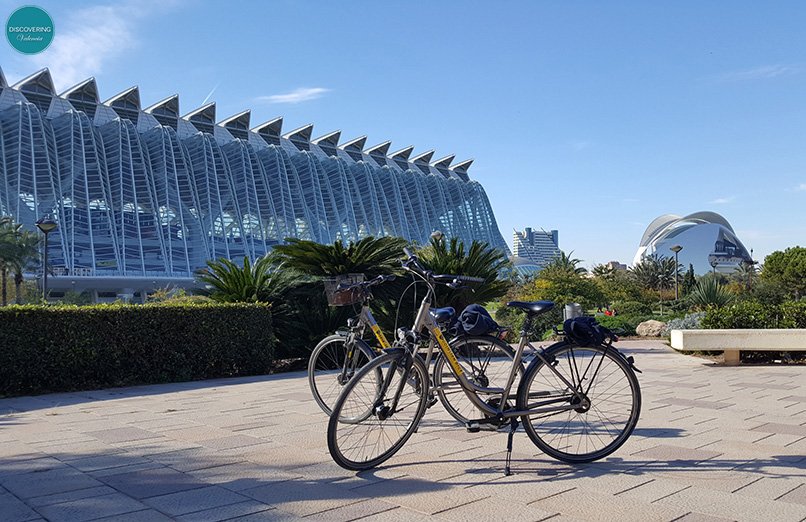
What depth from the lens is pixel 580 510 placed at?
3.49 metres

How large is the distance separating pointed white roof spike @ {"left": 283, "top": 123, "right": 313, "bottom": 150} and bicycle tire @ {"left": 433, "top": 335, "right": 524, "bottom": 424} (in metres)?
95.6

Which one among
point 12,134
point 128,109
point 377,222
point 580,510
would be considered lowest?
point 580,510

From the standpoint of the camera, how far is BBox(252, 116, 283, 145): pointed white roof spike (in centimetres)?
9346

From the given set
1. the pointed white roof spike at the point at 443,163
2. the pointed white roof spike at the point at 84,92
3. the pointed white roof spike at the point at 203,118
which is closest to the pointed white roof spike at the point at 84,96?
the pointed white roof spike at the point at 84,92

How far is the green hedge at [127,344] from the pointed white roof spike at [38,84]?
69.0m

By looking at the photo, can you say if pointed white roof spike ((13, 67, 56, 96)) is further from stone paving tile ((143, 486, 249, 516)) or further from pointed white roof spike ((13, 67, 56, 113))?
stone paving tile ((143, 486, 249, 516))

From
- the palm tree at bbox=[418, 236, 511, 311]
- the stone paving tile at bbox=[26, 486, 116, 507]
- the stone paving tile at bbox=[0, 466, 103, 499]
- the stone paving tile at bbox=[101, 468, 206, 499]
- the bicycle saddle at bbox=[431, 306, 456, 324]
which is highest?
the palm tree at bbox=[418, 236, 511, 311]

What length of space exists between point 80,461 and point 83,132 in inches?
2617

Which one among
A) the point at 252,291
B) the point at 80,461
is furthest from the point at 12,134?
the point at 80,461

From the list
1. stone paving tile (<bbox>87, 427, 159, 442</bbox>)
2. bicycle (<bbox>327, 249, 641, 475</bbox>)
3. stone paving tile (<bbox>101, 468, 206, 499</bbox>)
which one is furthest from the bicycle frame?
stone paving tile (<bbox>87, 427, 159, 442</bbox>)

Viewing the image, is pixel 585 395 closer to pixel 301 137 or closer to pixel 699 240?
pixel 301 137

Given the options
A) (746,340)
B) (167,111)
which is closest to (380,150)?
(167,111)

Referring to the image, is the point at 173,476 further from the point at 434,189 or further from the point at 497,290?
the point at 434,189

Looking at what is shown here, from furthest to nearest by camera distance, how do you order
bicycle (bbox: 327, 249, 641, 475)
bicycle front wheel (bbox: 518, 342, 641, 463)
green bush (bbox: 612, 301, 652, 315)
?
1. green bush (bbox: 612, 301, 652, 315)
2. bicycle front wheel (bbox: 518, 342, 641, 463)
3. bicycle (bbox: 327, 249, 641, 475)
